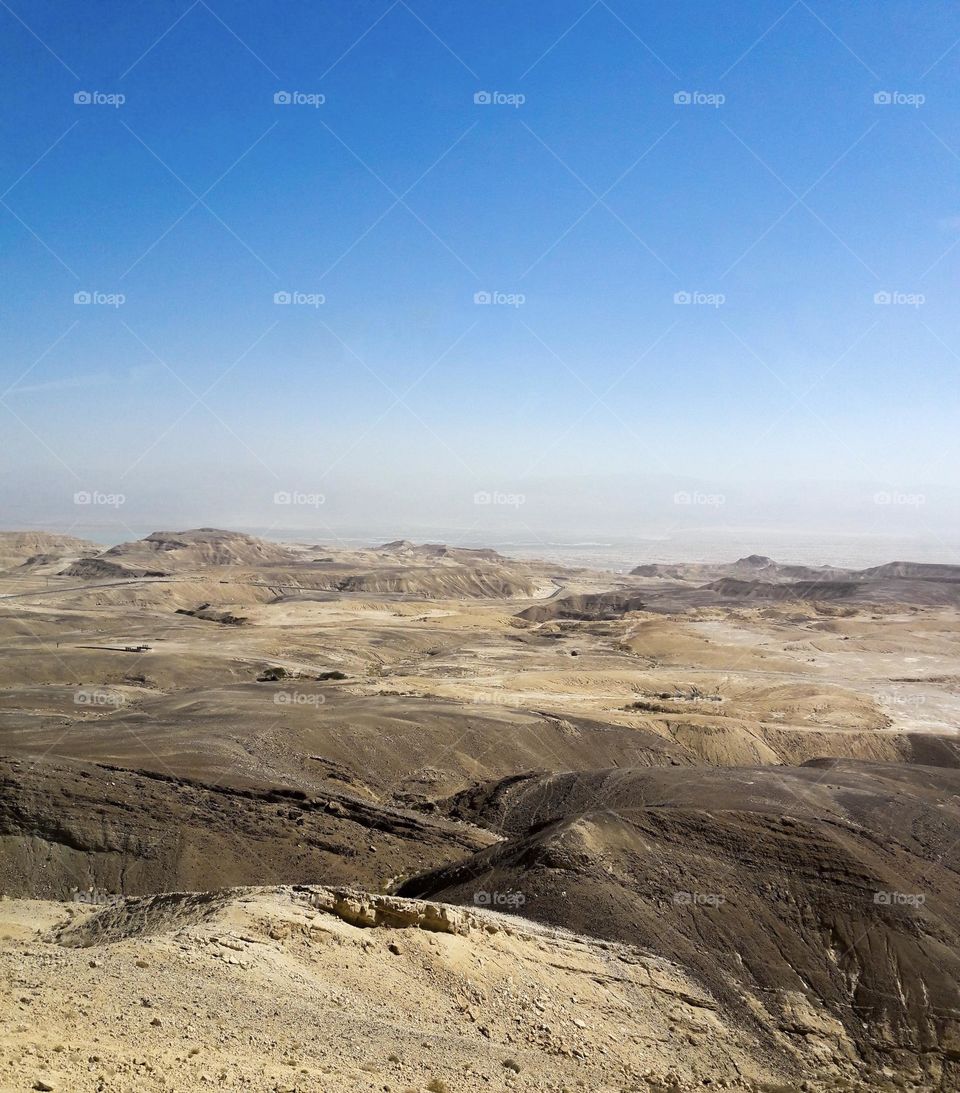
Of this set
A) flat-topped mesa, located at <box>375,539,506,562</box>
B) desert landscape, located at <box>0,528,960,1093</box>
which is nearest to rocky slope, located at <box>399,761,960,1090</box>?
desert landscape, located at <box>0,528,960,1093</box>

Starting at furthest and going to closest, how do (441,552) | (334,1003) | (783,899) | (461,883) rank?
1. (441,552)
2. (461,883)
3. (783,899)
4. (334,1003)

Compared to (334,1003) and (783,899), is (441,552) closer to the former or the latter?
(783,899)

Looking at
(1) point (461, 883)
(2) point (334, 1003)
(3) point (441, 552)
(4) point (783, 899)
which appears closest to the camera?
(2) point (334, 1003)

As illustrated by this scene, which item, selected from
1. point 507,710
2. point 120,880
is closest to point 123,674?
point 507,710

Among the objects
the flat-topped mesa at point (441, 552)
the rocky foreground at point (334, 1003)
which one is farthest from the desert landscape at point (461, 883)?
the flat-topped mesa at point (441, 552)

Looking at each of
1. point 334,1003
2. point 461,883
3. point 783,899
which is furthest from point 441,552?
point 334,1003

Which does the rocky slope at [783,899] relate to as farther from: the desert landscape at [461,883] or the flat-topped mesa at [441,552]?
the flat-topped mesa at [441,552]

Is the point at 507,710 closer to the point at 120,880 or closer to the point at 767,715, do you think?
the point at 767,715

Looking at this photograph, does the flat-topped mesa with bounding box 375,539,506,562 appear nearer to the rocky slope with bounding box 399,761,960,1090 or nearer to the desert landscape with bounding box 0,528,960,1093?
the desert landscape with bounding box 0,528,960,1093
